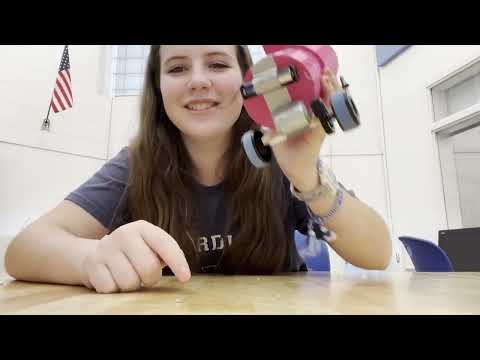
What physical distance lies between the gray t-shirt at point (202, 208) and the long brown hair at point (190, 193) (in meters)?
0.02

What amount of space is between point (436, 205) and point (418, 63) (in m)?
1.03

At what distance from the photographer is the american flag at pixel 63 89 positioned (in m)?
2.24

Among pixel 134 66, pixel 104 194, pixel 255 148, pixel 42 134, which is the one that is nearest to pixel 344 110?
pixel 255 148

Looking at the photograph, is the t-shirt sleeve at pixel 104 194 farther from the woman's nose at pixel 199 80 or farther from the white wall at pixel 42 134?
A: the white wall at pixel 42 134

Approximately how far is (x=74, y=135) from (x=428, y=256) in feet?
7.41

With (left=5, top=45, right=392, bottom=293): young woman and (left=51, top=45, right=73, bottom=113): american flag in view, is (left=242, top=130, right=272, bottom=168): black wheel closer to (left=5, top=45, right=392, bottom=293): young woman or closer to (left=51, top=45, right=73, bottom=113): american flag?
(left=5, top=45, right=392, bottom=293): young woman

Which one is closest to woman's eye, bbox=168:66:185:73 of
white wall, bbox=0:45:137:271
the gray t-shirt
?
the gray t-shirt

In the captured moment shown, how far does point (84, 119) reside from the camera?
8.18ft

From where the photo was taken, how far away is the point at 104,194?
688 millimetres

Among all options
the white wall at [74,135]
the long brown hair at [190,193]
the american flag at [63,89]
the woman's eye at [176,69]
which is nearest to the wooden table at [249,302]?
the long brown hair at [190,193]

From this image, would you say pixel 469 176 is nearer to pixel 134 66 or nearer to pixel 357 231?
pixel 357 231

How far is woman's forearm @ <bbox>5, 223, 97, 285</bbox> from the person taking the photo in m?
0.42

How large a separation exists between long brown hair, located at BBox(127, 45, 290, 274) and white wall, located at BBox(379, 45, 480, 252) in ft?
6.81
